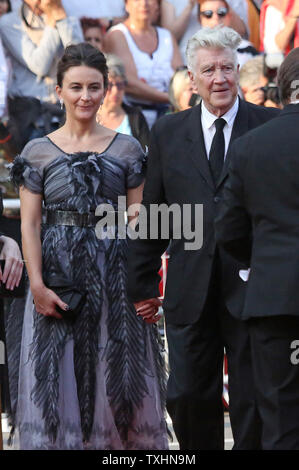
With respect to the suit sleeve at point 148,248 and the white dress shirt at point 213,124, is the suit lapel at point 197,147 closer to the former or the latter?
the white dress shirt at point 213,124

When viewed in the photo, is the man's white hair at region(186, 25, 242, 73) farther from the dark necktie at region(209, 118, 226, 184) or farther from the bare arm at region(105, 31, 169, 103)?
the bare arm at region(105, 31, 169, 103)

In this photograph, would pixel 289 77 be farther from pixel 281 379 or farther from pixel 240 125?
pixel 281 379

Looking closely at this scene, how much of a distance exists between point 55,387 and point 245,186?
4.66 ft

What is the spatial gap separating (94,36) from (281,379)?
452cm

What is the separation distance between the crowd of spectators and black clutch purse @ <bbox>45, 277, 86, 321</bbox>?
9.29 feet

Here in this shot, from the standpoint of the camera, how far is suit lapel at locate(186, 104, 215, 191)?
4145 millimetres

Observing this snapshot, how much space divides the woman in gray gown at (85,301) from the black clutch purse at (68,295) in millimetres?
21

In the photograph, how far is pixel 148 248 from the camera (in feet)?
14.3

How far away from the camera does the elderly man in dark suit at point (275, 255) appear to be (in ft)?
11.5

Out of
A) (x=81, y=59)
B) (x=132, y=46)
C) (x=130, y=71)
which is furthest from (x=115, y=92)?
(x=81, y=59)

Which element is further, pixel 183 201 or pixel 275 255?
pixel 183 201

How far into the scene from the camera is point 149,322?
457 cm

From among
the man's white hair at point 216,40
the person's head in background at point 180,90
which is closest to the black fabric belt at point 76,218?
the man's white hair at point 216,40
